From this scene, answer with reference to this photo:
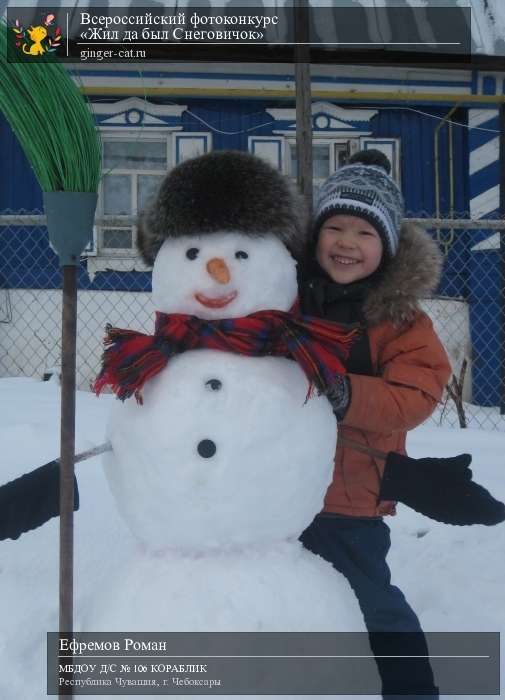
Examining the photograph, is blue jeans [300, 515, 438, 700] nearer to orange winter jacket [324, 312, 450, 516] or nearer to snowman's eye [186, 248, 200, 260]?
orange winter jacket [324, 312, 450, 516]

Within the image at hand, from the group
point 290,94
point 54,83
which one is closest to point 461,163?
point 290,94

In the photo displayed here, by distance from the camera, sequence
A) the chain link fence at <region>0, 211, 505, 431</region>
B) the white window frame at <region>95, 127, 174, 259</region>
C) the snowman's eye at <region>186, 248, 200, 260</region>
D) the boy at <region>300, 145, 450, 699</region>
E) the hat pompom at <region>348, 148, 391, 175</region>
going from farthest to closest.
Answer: the white window frame at <region>95, 127, 174, 259</region>, the chain link fence at <region>0, 211, 505, 431</region>, the hat pompom at <region>348, 148, 391, 175</region>, the boy at <region>300, 145, 450, 699</region>, the snowman's eye at <region>186, 248, 200, 260</region>

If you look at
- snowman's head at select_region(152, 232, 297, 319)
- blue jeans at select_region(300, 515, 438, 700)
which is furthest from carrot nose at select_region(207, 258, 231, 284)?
blue jeans at select_region(300, 515, 438, 700)

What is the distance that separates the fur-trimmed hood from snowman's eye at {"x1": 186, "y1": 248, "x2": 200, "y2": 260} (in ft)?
1.25

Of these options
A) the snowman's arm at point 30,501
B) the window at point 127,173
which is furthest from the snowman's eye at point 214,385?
the window at point 127,173

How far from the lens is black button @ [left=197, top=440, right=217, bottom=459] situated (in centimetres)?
126

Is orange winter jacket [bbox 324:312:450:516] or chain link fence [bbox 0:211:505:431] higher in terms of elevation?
chain link fence [bbox 0:211:505:431]

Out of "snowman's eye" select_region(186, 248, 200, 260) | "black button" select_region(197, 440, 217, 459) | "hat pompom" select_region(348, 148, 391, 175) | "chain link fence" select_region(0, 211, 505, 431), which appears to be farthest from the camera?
"chain link fence" select_region(0, 211, 505, 431)

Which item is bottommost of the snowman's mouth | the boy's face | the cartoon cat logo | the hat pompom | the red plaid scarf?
the red plaid scarf

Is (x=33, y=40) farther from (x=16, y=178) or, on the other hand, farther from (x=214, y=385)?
(x=16, y=178)

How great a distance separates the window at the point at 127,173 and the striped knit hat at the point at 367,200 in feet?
14.7

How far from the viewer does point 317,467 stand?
135 centimetres

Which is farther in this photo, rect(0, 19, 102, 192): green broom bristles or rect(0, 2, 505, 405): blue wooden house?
rect(0, 2, 505, 405): blue wooden house

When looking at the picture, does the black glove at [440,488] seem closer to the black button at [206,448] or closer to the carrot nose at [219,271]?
the black button at [206,448]
